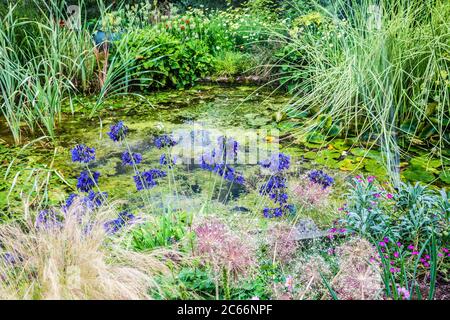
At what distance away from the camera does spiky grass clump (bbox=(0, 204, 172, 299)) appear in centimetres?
152

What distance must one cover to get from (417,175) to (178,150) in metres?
1.68

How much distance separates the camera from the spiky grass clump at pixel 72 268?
1.52 m

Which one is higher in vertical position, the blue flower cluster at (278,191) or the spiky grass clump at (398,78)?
the spiky grass clump at (398,78)

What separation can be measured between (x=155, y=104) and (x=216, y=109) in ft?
2.15

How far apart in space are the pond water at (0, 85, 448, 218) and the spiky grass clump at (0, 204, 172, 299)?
50cm

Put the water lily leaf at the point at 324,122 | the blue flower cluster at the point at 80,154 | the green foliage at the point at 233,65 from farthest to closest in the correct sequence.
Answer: the green foliage at the point at 233,65
the water lily leaf at the point at 324,122
the blue flower cluster at the point at 80,154

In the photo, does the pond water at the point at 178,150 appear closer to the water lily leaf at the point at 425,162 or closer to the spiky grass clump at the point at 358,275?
the water lily leaf at the point at 425,162

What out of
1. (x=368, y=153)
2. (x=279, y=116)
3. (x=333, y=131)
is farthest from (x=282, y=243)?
(x=279, y=116)

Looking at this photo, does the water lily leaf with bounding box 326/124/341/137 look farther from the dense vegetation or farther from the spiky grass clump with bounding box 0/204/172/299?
the spiky grass clump with bounding box 0/204/172/299

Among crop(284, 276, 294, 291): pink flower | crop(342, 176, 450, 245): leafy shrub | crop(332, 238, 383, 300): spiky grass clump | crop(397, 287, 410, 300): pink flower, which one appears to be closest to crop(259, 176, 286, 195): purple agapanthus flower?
crop(342, 176, 450, 245): leafy shrub

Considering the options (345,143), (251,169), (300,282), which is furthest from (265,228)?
(345,143)

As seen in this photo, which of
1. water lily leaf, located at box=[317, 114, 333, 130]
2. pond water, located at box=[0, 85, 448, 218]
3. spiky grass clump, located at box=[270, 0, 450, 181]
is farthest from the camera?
water lily leaf, located at box=[317, 114, 333, 130]

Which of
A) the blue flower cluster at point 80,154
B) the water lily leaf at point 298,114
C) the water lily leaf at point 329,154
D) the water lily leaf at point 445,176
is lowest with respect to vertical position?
the water lily leaf at point 445,176

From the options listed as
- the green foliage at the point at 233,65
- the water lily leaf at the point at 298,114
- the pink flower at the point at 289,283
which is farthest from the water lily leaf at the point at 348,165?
the green foliage at the point at 233,65
